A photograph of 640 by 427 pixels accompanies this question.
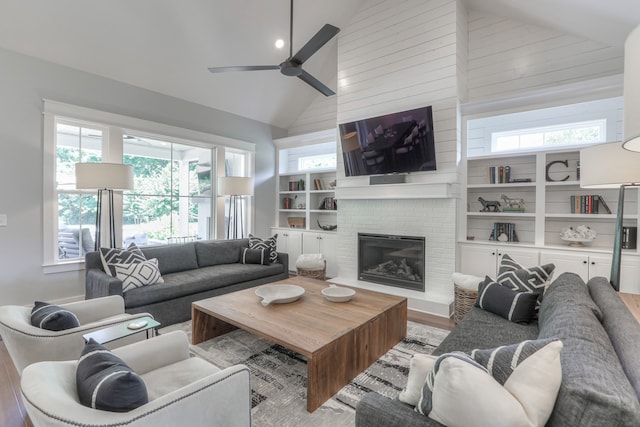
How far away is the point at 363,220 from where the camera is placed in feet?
15.4

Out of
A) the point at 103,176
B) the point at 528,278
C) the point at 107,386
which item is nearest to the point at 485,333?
the point at 528,278

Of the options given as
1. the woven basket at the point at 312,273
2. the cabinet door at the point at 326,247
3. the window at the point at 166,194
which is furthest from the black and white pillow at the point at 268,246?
the window at the point at 166,194

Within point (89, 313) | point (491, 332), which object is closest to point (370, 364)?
point (491, 332)

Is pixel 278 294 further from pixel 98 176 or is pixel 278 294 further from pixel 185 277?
pixel 98 176

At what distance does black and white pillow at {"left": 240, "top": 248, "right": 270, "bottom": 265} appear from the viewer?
4.54 m

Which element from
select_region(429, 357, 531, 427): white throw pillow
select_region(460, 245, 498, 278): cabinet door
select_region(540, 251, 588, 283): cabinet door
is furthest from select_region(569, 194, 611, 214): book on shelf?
select_region(429, 357, 531, 427): white throw pillow

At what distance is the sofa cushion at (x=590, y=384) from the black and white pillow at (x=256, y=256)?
3.64 metres

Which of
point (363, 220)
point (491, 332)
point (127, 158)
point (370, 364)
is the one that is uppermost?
point (127, 158)

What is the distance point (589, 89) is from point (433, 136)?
1600 mm

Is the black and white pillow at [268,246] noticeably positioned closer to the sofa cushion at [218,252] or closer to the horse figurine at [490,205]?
the sofa cushion at [218,252]

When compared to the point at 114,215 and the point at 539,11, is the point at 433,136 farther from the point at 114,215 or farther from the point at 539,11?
the point at 114,215

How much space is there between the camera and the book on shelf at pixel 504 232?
3.97 metres

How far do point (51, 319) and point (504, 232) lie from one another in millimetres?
4471

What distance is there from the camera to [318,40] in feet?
9.29
